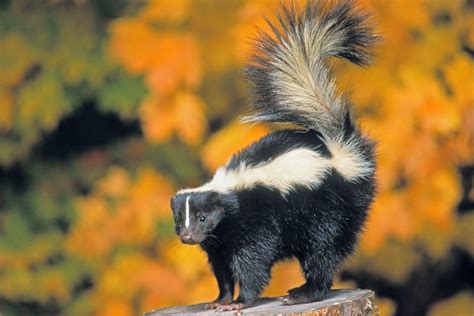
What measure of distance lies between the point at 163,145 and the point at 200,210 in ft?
17.0

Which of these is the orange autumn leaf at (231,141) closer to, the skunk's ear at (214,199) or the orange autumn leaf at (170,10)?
the orange autumn leaf at (170,10)

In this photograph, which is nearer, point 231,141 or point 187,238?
point 187,238

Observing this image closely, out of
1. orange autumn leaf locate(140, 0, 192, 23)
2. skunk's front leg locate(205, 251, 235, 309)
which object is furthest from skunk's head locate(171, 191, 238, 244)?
orange autumn leaf locate(140, 0, 192, 23)

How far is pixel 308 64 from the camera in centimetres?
541

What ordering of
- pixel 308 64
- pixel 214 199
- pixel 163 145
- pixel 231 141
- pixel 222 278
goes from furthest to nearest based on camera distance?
pixel 163 145, pixel 231 141, pixel 308 64, pixel 222 278, pixel 214 199

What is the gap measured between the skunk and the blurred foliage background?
8.10 ft

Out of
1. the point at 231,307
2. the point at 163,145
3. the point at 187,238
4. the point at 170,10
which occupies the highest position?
the point at 170,10

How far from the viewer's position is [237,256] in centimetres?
514

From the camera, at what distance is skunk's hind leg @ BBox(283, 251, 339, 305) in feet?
17.0

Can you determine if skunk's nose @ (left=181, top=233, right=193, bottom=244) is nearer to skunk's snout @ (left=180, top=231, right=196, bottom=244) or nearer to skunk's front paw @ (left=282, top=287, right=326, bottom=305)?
skunk's snout @ (left=180, top=231, right=196, bottom=244)

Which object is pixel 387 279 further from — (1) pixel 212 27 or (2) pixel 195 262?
(1) pixel 212 27

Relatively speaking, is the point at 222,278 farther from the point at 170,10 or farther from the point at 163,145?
the point at 163,145

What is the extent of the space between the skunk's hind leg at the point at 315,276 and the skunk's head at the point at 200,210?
408 mm

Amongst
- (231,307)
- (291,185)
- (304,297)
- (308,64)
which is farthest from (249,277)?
(308,64)
